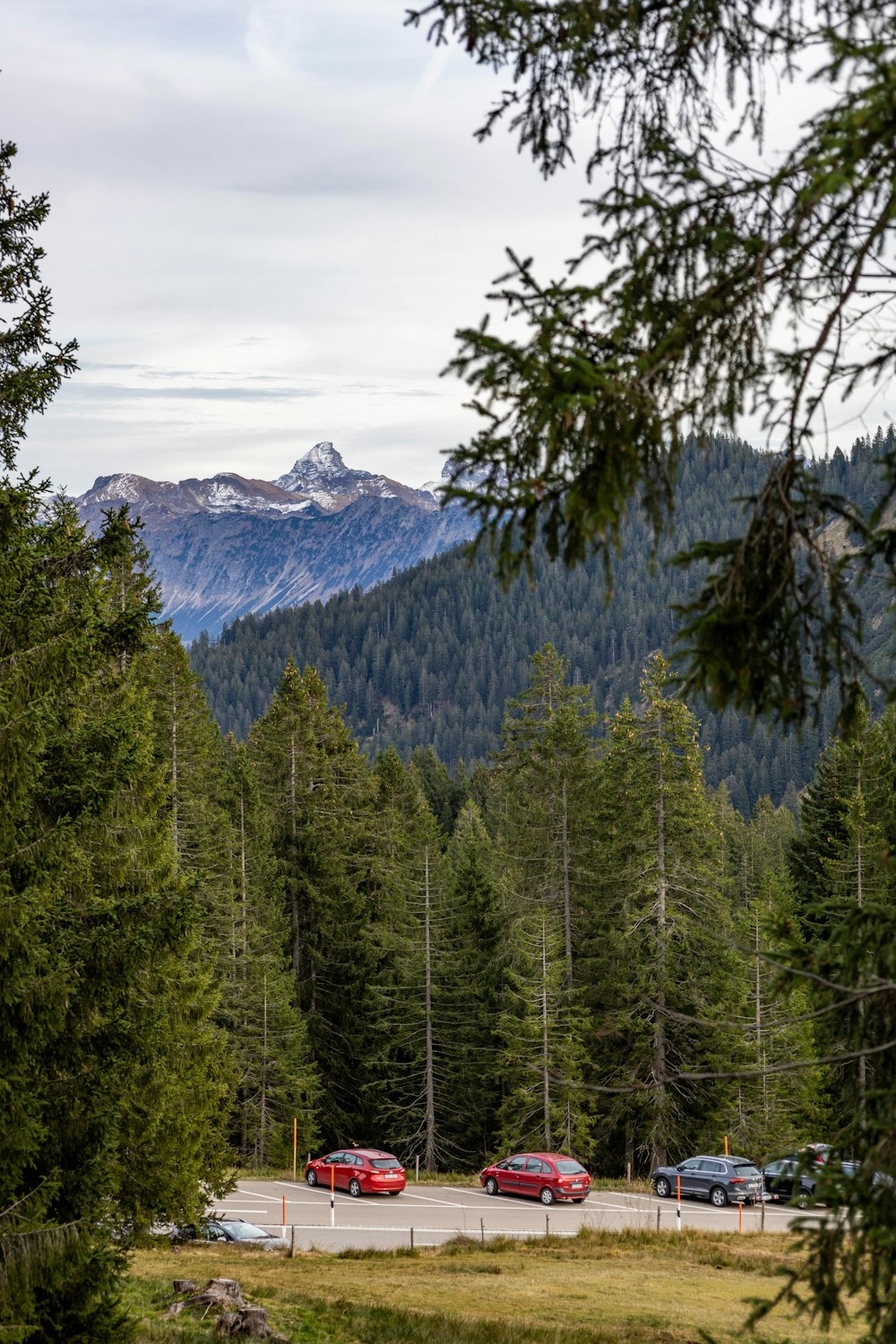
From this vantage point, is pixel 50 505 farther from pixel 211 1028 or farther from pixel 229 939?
pixel 229 939

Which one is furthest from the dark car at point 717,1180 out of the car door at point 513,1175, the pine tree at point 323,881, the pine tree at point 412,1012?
the pine tree at point 323,881

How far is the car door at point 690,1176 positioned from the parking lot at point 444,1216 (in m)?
0.34

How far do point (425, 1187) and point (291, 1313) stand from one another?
66.5ft

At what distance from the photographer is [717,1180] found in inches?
1238

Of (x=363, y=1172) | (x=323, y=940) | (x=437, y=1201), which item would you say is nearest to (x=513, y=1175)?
(x=437, y=1201)

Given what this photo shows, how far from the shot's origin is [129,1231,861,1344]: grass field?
15680 millimetres

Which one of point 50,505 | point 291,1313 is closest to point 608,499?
point 50,505

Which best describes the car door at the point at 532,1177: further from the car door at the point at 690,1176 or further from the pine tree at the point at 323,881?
the pine tree at the point at 323,881

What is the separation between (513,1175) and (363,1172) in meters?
4.07

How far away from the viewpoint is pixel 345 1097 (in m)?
47.6

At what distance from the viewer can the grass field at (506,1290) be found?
15680mm

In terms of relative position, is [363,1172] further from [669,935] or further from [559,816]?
[559,816]

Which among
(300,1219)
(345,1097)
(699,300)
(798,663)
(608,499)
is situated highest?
(699,300)

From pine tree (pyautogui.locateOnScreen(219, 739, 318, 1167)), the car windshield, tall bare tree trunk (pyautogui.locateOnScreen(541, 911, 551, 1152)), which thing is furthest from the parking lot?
pine tree (pyautogui.locateOnScreen(219, 739, 318, 1167))
